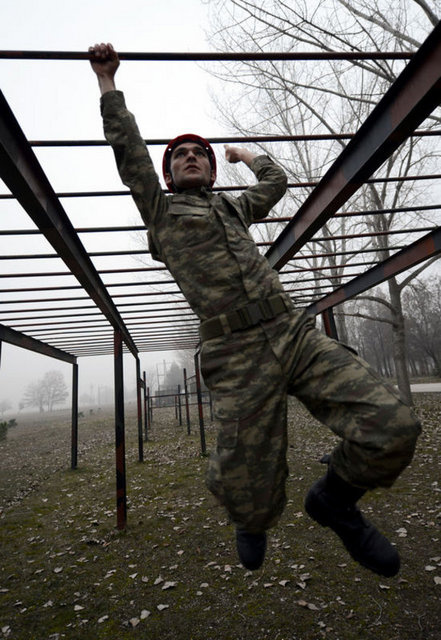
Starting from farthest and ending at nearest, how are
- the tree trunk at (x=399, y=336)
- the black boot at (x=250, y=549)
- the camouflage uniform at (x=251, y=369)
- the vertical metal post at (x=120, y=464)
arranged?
the tree trunk at (x=399, y=336) → the vertical metal post at (x=120, y=464) → the black boot at (x=250, y=549) → the camouflage uniform at (x=251, y=369)

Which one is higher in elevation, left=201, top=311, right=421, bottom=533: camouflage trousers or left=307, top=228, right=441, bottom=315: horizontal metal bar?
left=307, top=228, right=441, bottom=315: horizontal metal bar

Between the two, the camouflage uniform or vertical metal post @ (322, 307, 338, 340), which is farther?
vertical metal post @ (322, 307, 338, 340)

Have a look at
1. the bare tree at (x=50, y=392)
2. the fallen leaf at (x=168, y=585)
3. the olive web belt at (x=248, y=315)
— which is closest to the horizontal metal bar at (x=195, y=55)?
the olive web belt at (x=248, y=315)

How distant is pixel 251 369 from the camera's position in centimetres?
171

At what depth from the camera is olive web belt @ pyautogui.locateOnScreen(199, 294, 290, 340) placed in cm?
175

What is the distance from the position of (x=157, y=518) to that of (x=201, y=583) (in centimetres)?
199

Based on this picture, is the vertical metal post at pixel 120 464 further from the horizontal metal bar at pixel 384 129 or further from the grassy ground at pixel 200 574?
the horizontal metal bar at pixel 384 129

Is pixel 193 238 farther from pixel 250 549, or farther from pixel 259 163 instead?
pixel 250 549

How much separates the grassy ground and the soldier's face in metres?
1.81

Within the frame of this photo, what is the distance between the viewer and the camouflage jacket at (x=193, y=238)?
6.11ft

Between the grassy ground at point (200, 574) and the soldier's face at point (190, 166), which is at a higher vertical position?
the soldier's face at point (190, 166)

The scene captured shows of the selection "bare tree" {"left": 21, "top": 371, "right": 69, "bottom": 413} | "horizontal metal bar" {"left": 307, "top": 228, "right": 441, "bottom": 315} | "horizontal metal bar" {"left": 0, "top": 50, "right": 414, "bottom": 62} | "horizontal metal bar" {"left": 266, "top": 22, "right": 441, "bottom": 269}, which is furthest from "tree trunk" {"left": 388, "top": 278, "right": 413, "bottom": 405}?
"bare tree" {"left": 21, "top": 371, "right": 69, "bottom": 413}

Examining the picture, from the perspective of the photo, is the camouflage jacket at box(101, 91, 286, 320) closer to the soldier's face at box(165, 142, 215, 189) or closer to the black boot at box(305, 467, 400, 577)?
the soldier's face at box(165, 142, 215, 189)

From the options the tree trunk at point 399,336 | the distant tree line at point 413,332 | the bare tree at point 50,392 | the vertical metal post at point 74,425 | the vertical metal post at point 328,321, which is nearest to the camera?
the vertical metal post at point 328,321
